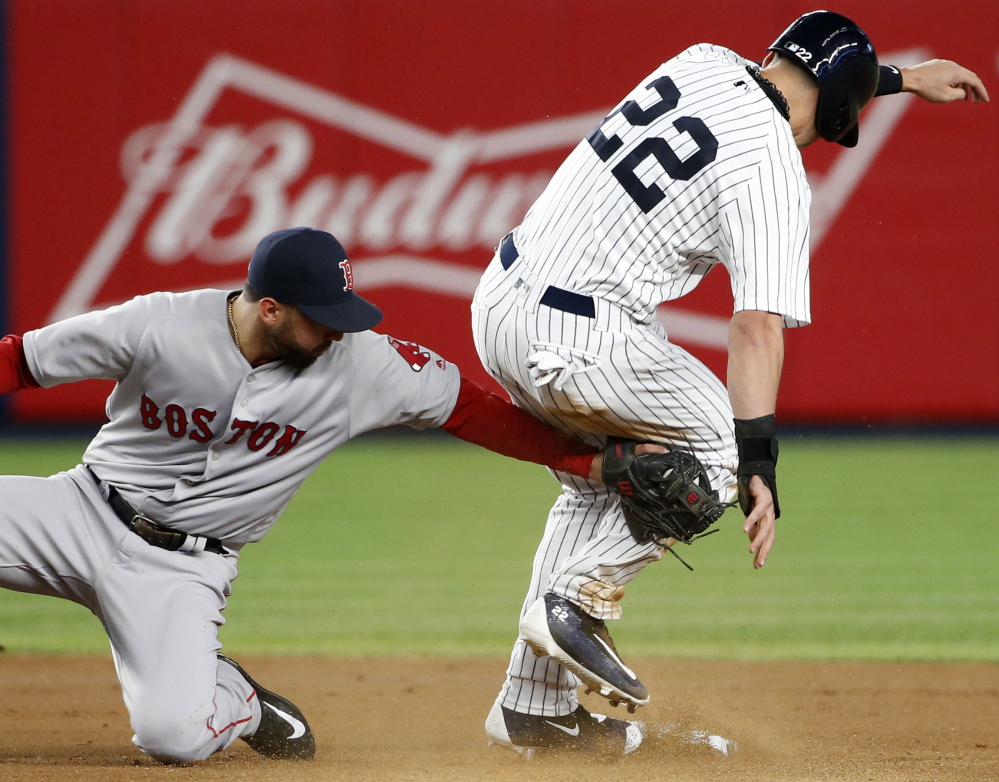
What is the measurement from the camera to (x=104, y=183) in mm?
10789

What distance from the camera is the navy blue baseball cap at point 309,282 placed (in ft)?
9.32

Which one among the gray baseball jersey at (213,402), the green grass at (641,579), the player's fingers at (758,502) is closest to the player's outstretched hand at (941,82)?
the player's fingers at (758,502)

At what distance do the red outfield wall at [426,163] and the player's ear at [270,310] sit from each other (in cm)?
763

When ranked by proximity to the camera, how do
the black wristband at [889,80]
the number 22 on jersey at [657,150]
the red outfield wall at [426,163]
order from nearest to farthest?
the number 22 on jersey at [657,150] < the black wristband at [889,80] < the red outfield wall at [426,163]

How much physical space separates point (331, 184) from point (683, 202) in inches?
335

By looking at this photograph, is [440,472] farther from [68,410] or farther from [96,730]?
[96,730]

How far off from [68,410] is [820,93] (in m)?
9.09

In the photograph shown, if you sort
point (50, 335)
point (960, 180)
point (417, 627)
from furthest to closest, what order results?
point (960, 180)
point (417, 627)
point (50, 335)

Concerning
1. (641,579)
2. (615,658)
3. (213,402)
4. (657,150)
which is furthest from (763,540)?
(641,579)

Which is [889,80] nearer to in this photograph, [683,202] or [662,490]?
[683,202]

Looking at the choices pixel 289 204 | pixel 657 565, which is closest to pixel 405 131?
pixel 289 204

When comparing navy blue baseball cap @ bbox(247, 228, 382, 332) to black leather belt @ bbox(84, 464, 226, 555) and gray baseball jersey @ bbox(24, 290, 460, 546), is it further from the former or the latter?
black leather belt @ bbox(84, 464, 226, 555)

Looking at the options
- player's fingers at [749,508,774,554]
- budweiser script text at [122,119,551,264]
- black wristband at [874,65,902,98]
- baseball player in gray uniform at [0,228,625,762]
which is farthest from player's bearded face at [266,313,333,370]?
budweiser script text at [122,119,551,264]

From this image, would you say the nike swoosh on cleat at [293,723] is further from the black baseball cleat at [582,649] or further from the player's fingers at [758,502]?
the player's fingers at [758,502]
